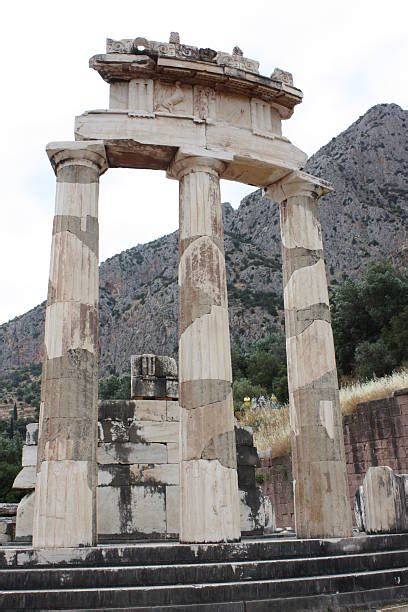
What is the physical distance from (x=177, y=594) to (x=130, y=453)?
638cm

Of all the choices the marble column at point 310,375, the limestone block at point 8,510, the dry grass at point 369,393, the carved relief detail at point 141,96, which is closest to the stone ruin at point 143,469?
the marble column at point 310,375

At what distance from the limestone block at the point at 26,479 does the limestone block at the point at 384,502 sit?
7974 mm

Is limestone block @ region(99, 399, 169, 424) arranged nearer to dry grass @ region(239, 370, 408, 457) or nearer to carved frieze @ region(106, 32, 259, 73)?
carved frieze @ region(106, 32, 259, 73)

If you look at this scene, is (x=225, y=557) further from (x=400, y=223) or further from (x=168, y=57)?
(x=400, y=223)

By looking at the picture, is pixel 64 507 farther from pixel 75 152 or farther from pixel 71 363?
pixel 75 152

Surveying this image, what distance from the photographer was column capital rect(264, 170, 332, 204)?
13.7 m

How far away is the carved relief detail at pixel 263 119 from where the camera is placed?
1367 cm

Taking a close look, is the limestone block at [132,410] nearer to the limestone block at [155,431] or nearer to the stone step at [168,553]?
the limestone block at [155,431]

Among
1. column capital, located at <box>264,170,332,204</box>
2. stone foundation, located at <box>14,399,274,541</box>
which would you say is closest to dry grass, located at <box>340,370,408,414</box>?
stone foundation, located at <box>14,399,274,541</box>

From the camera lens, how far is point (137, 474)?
13961 mm

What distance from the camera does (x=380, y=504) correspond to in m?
11.5

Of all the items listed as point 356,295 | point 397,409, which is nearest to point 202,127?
point 397,409

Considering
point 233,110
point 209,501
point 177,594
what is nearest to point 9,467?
point 209,501

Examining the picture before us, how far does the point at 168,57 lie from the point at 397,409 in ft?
47.2
